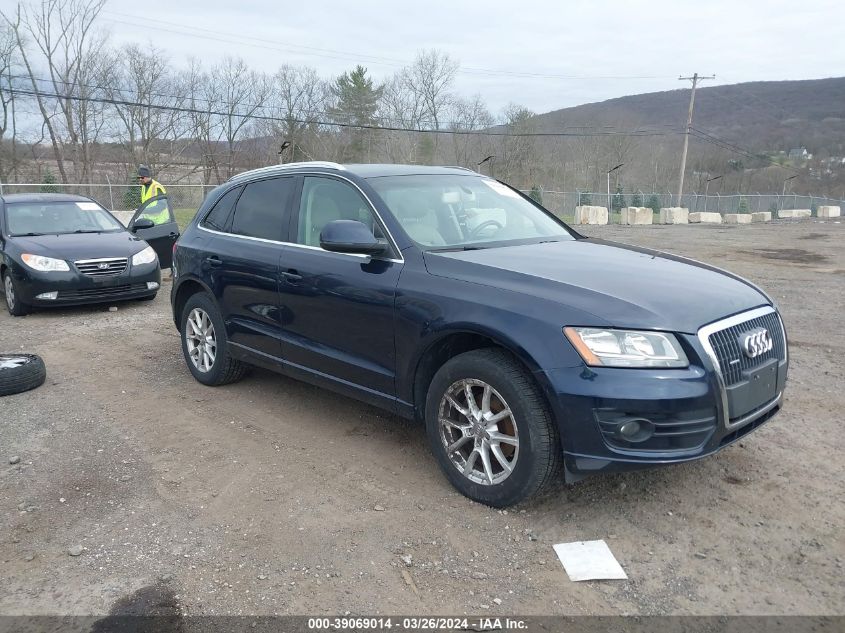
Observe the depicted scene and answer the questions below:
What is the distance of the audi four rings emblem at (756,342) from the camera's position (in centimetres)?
324

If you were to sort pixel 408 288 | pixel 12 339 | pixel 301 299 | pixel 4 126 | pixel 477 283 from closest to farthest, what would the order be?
pixel 477 283 < pixel 408 288 < pixel 301 299 < pixel 12 339 < pixel 4 126

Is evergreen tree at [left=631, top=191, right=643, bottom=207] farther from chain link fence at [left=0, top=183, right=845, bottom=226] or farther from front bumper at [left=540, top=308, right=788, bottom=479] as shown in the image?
front bumper at [left=540, top=308, right=788, bottom=479]

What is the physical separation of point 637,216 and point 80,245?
1233 inches

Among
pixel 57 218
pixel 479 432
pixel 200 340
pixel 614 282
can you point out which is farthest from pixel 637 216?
pixel 479 432

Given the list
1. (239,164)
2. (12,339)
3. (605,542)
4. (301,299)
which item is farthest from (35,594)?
(239,164)

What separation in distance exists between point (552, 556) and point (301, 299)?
228 centimetres

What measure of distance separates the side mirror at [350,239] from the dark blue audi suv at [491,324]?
0.01m

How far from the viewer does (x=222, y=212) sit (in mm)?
5418

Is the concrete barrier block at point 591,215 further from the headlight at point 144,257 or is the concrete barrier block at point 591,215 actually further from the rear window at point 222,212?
the rear window at point 222,212

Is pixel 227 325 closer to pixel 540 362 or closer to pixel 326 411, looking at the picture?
pixel 326 411

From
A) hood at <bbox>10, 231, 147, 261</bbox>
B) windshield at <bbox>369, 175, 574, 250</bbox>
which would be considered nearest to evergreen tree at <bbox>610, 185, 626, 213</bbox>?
hood at <bbox>10, 231, 147, 261</bbox>

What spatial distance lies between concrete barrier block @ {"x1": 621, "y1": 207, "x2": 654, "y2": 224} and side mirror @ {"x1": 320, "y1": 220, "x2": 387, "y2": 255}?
33425 millimetres

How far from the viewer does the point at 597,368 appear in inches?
117

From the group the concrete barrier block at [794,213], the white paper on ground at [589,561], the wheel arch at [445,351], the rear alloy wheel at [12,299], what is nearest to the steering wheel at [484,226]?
the wheel arch at [445,351]
